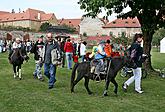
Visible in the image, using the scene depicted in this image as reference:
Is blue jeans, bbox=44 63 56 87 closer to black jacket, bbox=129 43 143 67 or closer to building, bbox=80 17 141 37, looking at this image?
black jacket, bbox=129 43 143 67

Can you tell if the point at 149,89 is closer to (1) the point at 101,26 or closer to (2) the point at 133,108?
(2) the point at 133,108

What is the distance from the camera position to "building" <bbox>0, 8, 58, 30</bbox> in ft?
440

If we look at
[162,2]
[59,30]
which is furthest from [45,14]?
[162,2]

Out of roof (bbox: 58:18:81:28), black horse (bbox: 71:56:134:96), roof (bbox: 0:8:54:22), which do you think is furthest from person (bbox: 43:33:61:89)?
roof (bbox: 58:18:81:28)

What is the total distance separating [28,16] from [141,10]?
117994 millimetres

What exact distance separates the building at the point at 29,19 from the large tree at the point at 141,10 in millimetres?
113108

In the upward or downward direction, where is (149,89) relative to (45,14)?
downward

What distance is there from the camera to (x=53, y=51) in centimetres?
1334

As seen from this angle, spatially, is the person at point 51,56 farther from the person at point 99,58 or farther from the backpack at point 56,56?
the person at point 99,58

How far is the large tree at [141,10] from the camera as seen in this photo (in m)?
17.2

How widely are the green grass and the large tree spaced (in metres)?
4.42

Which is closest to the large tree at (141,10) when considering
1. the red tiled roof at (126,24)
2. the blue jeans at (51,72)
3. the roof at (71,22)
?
the blue jeans at (51,72)

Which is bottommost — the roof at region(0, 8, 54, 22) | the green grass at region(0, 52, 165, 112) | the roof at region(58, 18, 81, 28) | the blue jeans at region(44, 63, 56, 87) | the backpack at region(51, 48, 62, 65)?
the green grass at region(0, 52, 165, 112)

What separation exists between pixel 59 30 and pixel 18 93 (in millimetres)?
78900
